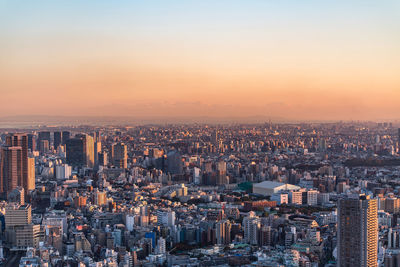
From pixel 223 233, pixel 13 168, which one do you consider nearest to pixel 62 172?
pixel 13 168

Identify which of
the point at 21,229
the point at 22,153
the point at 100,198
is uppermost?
the point at 22,153

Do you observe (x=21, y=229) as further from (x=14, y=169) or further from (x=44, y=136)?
(x=44, y=136)

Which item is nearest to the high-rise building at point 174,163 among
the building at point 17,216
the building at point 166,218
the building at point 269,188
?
the building at point 269,188

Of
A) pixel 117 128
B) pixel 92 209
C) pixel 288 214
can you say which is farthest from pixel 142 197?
pixel 117 128

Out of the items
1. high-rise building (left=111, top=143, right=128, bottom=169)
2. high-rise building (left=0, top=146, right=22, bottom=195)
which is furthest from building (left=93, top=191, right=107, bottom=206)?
high-rise building (left=111, top=143, right=128, bottom=169)

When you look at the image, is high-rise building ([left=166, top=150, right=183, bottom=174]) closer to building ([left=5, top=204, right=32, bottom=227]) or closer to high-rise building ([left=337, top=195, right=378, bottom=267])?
building ([left=5, top=204, right=32, bottom=227])

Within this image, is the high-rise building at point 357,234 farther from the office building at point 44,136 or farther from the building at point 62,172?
the office building at point 44,136

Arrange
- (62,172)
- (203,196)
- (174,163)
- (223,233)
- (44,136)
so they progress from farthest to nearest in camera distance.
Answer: (44,136)
(174,163)
(62,172)
(203,196)
(223,233)
